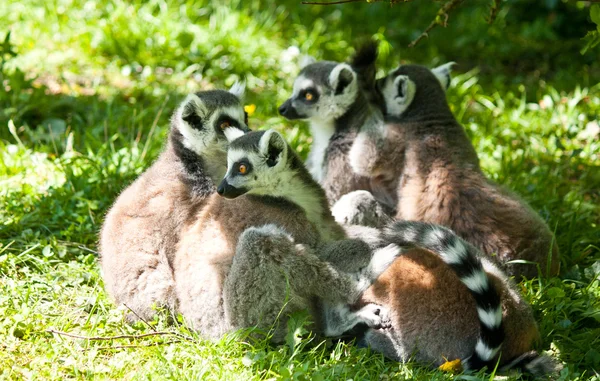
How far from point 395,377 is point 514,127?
165 inches

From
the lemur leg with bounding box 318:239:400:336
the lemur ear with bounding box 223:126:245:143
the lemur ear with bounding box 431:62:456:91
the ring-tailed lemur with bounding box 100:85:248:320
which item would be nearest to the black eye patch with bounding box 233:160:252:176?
the lemur ear with bounding box 223:126:245:143

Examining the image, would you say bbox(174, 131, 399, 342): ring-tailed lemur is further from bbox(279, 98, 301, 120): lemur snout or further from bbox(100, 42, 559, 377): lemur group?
bbox(279, 98, 301, 120): lemur snout

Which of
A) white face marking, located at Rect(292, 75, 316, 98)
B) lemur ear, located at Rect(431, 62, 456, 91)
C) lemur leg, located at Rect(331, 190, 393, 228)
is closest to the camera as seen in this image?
lemur leg, located at Rect(331, 190, 393, 228)

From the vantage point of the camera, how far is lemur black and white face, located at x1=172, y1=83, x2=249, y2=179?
4992 millimetres

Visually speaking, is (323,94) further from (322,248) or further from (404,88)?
(322,248)

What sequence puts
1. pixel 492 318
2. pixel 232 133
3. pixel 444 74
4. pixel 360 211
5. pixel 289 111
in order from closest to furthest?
pixel 492 318 < pixel 232 133 < pixel 360 211 < pixel 289 111 < pixel 444 74

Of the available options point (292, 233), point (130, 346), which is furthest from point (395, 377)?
point (130, 346)

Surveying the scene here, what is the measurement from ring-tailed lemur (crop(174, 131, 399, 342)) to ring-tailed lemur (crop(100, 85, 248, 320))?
0.13 meters

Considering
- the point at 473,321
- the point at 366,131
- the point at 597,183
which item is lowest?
the point at 597,183

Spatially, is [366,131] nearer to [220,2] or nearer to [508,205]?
[508,205]

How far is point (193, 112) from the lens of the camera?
16.5 ft

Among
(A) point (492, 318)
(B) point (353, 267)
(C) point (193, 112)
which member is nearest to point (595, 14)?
(A) point (492, 318)

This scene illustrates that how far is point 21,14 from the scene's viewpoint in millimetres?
8969

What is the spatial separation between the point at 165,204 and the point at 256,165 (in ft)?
2.23
